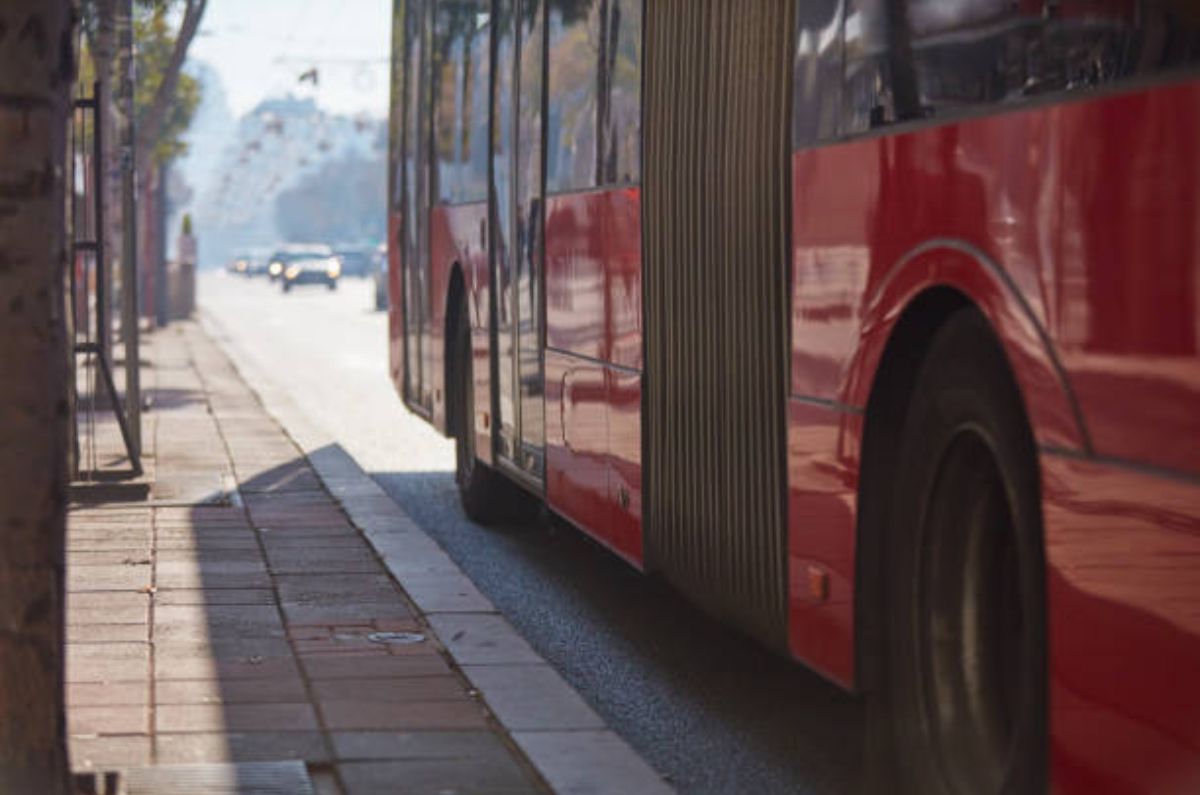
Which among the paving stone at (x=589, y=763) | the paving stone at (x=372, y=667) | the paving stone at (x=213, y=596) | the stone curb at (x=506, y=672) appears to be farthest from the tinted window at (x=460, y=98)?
the paving stone at (x=589, y=763)

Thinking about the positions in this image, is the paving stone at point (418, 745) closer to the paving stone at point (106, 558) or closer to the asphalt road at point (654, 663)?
the asphalt road at point (654, 663)

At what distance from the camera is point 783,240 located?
6.57 m

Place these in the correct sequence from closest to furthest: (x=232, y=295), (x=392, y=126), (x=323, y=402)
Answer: (x=392, y=126), (x=323, y=402), (x=232, y=295)

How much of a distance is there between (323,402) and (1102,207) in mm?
20709

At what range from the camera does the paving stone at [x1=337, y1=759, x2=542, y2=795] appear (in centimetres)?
627

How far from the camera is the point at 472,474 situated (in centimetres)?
1305

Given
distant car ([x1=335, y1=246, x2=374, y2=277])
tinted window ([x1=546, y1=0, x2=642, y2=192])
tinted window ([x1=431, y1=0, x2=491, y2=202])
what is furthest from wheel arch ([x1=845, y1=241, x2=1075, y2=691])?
distant car ([x1=335, y1=246, x2=374, y2=277])

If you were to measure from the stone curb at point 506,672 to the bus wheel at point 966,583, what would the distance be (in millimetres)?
972

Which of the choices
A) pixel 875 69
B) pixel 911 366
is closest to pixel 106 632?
pixel 911 366

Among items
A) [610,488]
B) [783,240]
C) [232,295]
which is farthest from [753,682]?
[232,295]

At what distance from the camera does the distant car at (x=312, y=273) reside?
88.4m

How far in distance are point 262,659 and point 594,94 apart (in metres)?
2.38

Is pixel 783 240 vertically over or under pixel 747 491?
A: over

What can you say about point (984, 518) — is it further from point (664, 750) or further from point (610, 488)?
point (610, 488)
